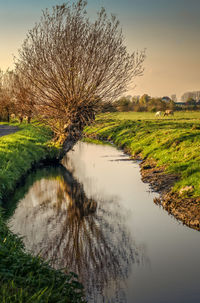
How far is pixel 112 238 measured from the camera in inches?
356

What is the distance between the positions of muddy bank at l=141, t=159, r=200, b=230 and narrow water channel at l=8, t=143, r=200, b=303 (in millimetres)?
280

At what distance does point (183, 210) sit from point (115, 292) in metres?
4.70

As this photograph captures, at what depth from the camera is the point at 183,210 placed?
33.3ft

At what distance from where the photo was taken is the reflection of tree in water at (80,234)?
7.08m

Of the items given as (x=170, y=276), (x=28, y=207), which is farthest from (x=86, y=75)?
(x=170, y=276)

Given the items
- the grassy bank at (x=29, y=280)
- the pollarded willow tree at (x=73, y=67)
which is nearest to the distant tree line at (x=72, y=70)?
the pollarded willow tree at (x=73, y=67)

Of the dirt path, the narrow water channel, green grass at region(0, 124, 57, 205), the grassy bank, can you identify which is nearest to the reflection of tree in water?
the narrow water channel

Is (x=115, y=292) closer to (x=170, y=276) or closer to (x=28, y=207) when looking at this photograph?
(x=170, y=276)

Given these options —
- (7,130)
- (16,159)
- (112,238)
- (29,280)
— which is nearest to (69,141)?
(16,159)

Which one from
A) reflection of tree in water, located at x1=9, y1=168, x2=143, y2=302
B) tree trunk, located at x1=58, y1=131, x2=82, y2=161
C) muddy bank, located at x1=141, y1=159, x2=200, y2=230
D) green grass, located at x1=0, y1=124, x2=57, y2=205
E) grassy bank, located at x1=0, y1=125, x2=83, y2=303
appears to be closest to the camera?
grassy bank, located at x1=0, y1=125, x2=83, y2=303

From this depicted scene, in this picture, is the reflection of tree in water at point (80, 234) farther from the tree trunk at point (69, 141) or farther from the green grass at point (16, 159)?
the tree trunk at point (69, 141)

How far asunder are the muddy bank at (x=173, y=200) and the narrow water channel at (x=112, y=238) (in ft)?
0.92

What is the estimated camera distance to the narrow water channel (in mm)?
6363

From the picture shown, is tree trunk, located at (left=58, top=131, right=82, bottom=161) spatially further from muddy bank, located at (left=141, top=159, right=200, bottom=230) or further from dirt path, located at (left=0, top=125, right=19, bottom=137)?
dirt path, located at (left=0, top=125, right=19, bottom=137)
